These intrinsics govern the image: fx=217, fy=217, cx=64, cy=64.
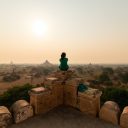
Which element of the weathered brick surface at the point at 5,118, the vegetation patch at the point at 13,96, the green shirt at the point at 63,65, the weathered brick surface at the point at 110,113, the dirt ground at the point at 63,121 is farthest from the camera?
the vegetation patch at the point at 13,96

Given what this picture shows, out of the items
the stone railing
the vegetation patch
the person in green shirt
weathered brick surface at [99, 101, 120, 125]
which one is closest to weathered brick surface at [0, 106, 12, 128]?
the stone railing

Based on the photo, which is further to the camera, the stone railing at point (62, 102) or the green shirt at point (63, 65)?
the green shirt at point (63, 65)

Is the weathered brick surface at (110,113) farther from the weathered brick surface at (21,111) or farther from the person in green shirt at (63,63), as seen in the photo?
the weathered brick surface at (21,111)

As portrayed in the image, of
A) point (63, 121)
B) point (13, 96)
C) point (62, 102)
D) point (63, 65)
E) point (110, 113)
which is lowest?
point (13, 96)

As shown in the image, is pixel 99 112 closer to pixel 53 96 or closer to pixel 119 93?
pixel 53 96

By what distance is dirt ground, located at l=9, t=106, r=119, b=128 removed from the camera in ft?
23.1

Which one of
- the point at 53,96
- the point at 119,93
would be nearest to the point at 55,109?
the point at 53,96

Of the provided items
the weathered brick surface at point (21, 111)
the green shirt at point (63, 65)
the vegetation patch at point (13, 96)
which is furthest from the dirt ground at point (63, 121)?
the vegetation patch at point (13, 96)

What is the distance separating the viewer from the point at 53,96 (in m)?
8.41

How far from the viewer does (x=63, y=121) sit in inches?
290

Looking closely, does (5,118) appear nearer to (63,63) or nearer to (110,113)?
(63,63)

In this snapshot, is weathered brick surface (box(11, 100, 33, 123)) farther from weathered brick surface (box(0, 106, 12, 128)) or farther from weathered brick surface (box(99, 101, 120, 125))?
weathered brick surface (box(99, 101, 120, 125))

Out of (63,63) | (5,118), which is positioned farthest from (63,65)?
(5,118)

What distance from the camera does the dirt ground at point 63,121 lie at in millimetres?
7035
